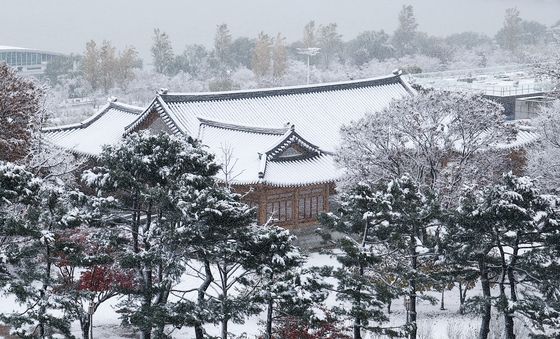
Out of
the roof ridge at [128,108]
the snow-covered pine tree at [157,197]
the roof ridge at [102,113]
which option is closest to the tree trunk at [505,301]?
the snow-covered pine tree at [157,197]

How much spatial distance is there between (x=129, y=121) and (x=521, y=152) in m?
16.7

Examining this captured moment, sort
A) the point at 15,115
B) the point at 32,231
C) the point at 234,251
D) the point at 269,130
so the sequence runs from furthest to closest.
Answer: the point at 269,130 → the point at 15,115 → the point at 234,251 → the point at 32,231

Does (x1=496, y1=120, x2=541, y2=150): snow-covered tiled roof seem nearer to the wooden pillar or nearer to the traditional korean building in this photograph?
the traditional korean building

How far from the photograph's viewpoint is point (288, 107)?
1379 inches

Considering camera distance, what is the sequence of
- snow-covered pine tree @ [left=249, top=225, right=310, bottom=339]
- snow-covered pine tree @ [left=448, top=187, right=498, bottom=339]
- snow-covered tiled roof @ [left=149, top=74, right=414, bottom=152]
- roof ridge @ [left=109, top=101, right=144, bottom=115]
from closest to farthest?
snow-covered pine tree @ [left=249, top=225, right=310, bottom=339] → snow-covered pine tree @ [left=448, top=187, right=498, bottom=339] → snow-covered tiled roof @ [left=149, top=74, right=414, bottom=152] → roof ridge @ [left=109, top=101, right=144, bottom=115]

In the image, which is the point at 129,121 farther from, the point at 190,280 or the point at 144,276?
the point at 144,276

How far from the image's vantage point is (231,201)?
14.5 metres

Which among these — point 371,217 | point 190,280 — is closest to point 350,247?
point 371,217

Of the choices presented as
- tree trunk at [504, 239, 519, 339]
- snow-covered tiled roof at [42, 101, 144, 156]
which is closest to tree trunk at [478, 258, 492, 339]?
tree trunk at [504, 239, 519, 339]

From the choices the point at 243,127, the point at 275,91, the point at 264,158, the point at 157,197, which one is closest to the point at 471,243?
the point at 157,197

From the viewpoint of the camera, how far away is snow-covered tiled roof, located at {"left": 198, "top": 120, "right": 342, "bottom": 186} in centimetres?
2744

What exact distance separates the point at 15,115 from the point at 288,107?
13.2m

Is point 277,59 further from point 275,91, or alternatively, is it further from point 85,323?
point 85,323

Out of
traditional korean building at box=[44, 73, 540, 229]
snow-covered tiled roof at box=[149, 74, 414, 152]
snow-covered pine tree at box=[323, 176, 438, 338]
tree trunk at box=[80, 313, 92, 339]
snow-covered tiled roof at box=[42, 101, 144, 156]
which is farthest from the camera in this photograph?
snow-covered tiled roof at box=[42, 101, 144, 156]
